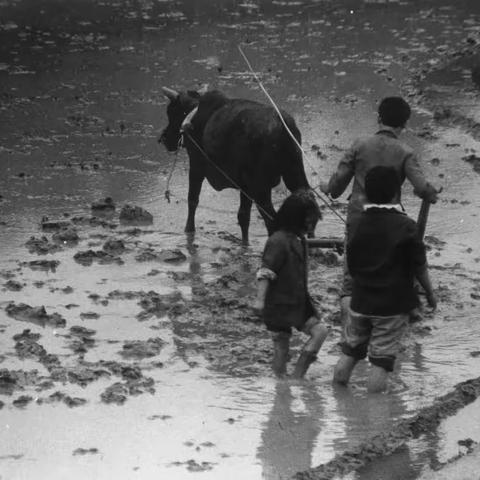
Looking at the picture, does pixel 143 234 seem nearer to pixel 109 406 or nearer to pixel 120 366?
pixel 120 366

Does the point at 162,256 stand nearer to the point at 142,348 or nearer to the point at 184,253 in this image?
the point at 184,253

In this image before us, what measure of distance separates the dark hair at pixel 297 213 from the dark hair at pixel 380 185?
519mm

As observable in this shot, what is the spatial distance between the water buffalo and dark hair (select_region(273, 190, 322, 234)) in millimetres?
2620

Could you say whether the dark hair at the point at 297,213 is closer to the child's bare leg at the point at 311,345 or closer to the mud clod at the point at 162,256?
the child's bare leg at the point at 311,345

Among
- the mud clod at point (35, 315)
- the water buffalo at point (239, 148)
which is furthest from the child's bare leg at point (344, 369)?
the water buffalo at point (239, 148)

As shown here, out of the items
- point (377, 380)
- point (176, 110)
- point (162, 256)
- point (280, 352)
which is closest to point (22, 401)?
point (280, 352)

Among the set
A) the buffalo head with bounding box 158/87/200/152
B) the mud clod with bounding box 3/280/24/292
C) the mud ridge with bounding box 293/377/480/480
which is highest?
the buffalo head with bounding box 158/87/200/152

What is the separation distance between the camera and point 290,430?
287 inches

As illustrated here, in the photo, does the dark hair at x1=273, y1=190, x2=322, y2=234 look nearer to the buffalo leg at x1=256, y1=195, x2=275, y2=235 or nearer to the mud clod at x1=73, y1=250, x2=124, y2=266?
the buffalo leg at x1=256, y1=195, x2=275, y2=235

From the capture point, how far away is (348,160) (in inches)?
322

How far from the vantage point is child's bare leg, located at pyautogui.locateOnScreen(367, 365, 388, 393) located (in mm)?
7652

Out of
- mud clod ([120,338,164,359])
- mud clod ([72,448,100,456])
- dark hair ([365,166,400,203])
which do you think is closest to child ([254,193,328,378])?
dark hair ([365,166,400,203])

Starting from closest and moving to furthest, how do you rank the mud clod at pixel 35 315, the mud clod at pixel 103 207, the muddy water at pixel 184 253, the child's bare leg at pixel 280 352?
the muddy water at pixel 184 253 < the child's bare leg at pixel 280 352 < the mud clod at pixel 35 315 < the mud clod at pixel 103 207

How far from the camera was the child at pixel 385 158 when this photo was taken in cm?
809
